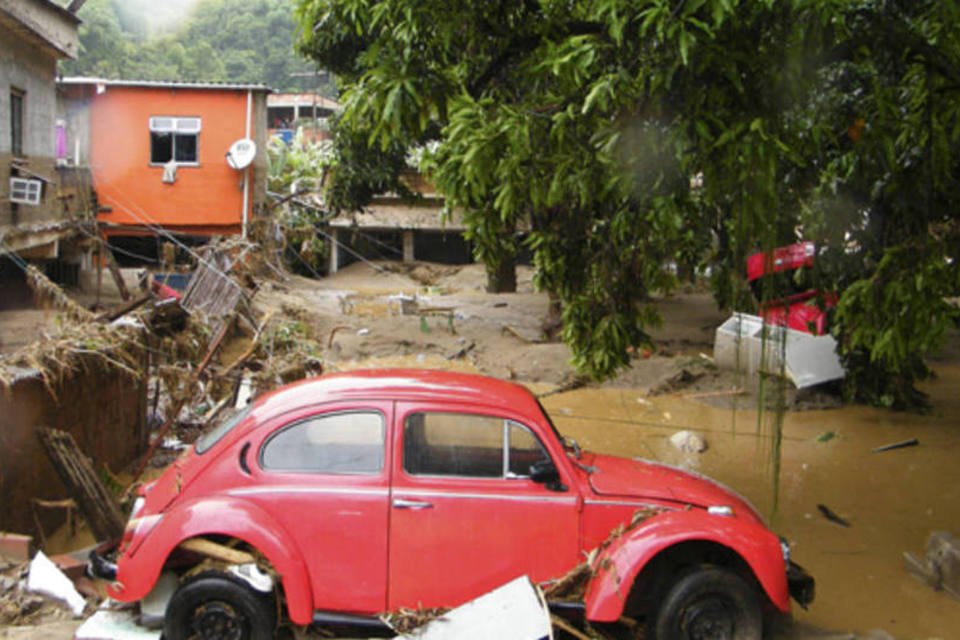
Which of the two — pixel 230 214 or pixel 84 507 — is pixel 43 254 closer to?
pixel 230 214

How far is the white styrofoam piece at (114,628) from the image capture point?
5.00 m

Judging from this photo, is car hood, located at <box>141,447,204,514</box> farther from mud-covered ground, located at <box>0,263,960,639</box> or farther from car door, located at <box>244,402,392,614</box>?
mud-covered ground, located at <box>0,263,960,639</box>

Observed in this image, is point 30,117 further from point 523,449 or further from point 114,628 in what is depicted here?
point 523,449

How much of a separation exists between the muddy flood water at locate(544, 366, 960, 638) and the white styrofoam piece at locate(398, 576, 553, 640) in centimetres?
227

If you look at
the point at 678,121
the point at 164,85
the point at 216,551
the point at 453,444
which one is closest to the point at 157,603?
the point at 216,551

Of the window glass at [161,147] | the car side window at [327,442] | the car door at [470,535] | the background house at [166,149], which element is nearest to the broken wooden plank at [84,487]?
the car side window at [327,442]

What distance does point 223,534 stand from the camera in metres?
5.00

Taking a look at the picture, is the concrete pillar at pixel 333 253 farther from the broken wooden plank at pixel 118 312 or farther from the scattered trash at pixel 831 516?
the scattered trash at pixel 831 516

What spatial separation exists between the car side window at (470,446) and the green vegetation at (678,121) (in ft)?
6.07

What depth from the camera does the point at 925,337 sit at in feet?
20.7

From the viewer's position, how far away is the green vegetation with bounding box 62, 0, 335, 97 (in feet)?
119

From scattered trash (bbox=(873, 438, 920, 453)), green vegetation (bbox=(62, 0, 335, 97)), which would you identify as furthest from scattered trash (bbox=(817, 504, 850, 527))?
green vegetation (bbox=(62, 0, 335, 97))

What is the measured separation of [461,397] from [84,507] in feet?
12.8

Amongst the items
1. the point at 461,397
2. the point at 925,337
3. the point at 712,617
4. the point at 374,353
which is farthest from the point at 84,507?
the point at 374,353
